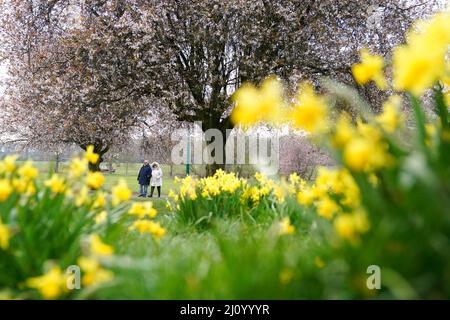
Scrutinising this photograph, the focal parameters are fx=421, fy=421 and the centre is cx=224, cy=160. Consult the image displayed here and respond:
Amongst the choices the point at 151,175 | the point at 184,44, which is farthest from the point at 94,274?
the point at 151,175

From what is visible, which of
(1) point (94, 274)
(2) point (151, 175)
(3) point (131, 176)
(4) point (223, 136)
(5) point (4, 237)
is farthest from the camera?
(3) point (131, 176)

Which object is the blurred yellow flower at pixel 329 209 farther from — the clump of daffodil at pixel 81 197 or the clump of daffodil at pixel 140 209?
the clump of daffodil at pixel 81 197

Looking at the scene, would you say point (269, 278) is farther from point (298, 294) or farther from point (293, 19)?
point (293, 19)

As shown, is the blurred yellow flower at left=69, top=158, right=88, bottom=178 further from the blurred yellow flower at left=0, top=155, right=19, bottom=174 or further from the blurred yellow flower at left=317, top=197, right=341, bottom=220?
the blurred yellow flower at left=317, top=197, right=341, bottom=220

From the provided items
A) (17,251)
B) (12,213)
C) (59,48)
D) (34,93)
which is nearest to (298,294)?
(17,251)

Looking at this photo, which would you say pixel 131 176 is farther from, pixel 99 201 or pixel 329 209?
pixel 329 209

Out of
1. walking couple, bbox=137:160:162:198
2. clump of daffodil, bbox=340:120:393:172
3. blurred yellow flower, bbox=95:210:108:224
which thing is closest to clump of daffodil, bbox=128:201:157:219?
blurred yellow flower, bbox=95:210:108:224

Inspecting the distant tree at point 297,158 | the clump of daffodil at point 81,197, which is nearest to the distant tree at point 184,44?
the clump of daffodil at point 81,197

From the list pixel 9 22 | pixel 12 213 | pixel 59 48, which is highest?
pixel 9 22

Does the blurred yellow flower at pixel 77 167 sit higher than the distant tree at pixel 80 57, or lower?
lower

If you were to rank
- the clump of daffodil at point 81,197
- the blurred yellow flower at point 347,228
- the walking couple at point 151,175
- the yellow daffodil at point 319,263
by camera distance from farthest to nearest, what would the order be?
the walking couple at point 151,175, the clump of daffodil at point 81,197, the yellow daffodil at point 319,263, the blurred yellow flower at point 347,228

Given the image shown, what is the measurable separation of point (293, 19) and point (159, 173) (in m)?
7.78

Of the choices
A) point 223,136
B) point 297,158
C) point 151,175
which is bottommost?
point 151,175
